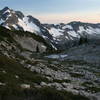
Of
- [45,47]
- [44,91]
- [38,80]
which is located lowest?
[45,47]

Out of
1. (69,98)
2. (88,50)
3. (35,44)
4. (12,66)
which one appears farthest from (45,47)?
(69,98)

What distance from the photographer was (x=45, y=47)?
199875 mm

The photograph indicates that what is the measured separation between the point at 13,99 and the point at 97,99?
7.45 m

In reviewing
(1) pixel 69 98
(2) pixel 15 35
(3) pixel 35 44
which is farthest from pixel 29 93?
(3) pixel 35 44

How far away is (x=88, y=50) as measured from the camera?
13225 centimetres

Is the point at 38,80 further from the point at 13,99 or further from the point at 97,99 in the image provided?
the point at 13,99

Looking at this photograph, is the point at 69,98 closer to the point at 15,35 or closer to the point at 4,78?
the point at 4,78

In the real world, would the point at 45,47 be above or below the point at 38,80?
below

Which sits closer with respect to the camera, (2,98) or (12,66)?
(2,98)

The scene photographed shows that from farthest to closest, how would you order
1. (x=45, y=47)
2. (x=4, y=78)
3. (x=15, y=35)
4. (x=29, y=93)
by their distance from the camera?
(x=45, y=47), (x=15, y=35), (x=4, y=78), (x=29, y=93)

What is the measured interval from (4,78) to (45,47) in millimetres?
175931

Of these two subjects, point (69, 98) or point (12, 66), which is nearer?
point (69, 98)

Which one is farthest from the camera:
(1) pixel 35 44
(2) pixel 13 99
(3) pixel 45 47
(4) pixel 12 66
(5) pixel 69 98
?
(3) pixel 45 47

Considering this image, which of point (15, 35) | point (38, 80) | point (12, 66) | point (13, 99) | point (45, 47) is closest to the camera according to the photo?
point (13, 99)
